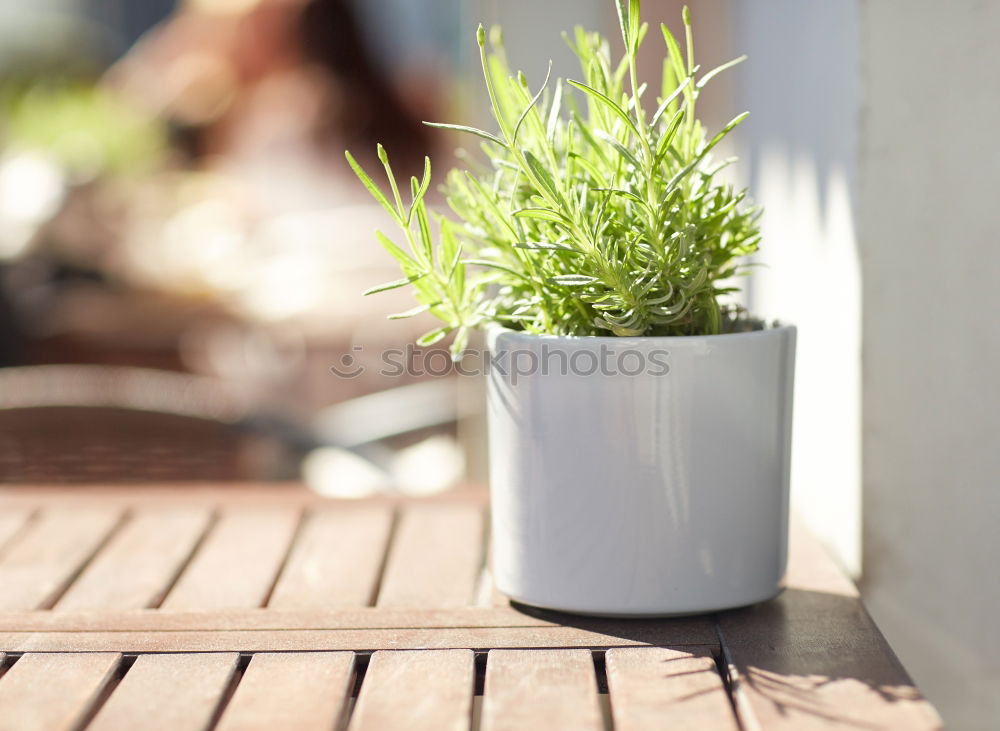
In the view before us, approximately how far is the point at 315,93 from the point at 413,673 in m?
5.53

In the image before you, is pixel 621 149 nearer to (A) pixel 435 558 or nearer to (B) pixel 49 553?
(A) pixel 435 558

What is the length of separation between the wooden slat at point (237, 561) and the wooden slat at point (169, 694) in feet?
0.27

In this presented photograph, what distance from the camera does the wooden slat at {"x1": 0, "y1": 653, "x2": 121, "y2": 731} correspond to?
1.41 ft

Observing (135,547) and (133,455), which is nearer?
(135,547)

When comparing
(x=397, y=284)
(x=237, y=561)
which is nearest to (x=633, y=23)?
(x=397, y=284)

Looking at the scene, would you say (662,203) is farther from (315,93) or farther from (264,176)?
(315,93)

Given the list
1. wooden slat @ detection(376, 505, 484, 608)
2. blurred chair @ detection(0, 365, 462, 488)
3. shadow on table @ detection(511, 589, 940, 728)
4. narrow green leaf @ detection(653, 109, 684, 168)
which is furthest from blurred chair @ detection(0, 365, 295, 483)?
narrow green leaf @ detection(653, 109, 684, 168)

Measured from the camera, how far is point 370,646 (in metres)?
0.50

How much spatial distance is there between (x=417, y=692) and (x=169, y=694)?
0.11 m

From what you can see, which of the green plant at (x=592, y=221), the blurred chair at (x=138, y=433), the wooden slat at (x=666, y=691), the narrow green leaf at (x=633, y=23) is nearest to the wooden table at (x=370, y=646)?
the wooden slat at (x=666, y=691)

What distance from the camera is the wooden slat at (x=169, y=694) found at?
0.42 metres

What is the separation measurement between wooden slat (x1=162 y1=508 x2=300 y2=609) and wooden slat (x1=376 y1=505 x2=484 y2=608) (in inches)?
2.8

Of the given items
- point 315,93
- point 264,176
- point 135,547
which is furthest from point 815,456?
point 315,93

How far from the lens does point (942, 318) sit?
0.63 m
